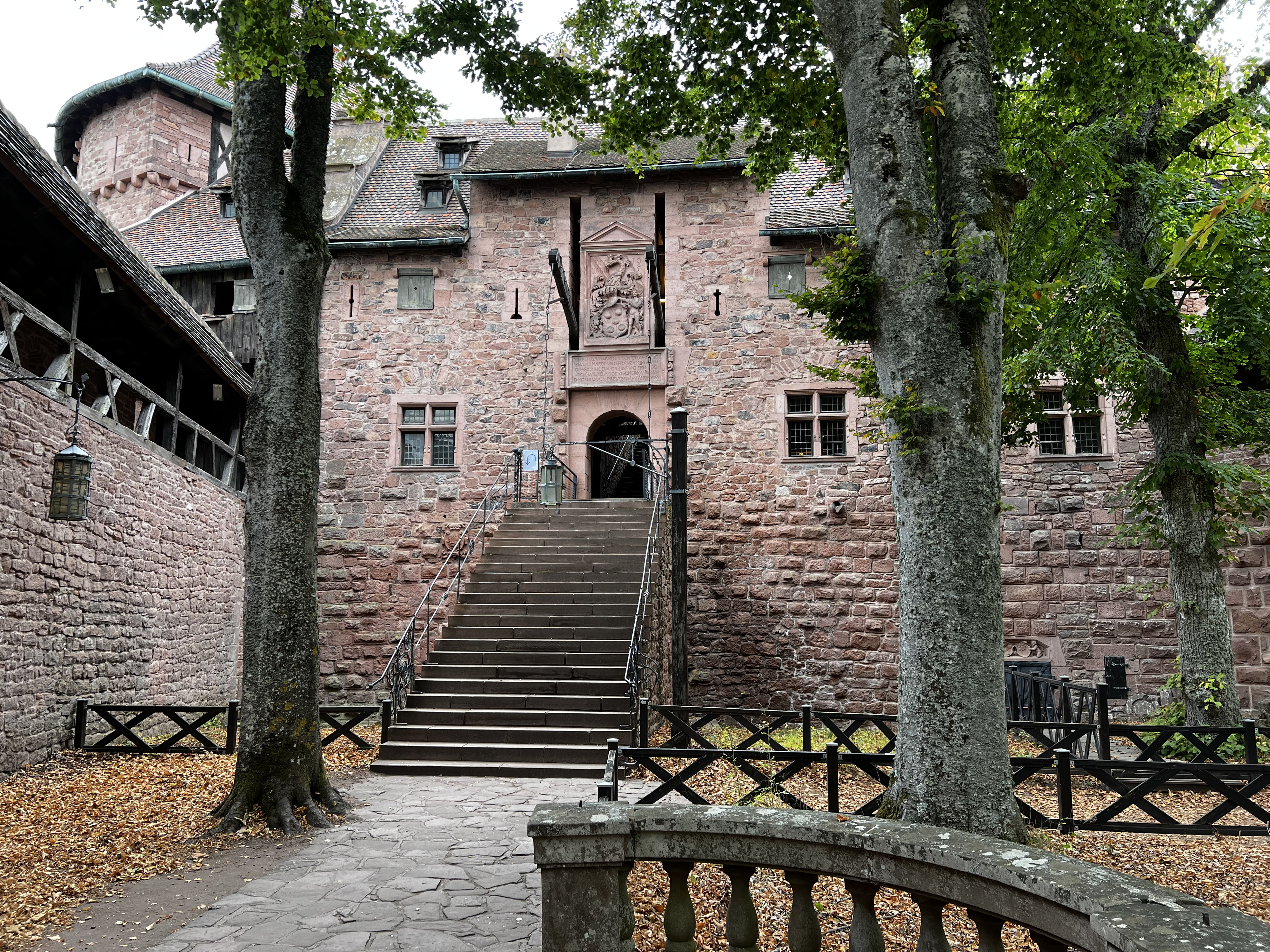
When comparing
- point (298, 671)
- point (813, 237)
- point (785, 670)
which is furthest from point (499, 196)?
point (298, 671)

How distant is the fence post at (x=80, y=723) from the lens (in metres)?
9.77

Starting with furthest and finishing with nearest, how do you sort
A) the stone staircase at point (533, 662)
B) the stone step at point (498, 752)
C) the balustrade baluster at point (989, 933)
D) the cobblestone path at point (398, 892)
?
the stone staircase at point (533, 662) < the stone step at point (498, 752) < the cobblestone path at point (398, 892) < the balustrade baluster at point (989, 933)

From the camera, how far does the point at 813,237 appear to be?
50.5 feet

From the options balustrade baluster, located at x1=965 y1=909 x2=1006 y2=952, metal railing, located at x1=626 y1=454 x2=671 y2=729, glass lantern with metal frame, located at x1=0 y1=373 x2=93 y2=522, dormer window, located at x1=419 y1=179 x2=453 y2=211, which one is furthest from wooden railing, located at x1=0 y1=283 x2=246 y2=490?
balustrade baluster, located at x1=965 y1=909 x2=1006 y2=952

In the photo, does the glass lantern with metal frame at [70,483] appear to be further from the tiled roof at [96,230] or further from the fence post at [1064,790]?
the fence post at [1064,790]

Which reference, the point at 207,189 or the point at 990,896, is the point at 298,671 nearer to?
the point at 990,896

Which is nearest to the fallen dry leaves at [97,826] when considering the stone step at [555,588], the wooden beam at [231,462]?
the stone step at [555,588]

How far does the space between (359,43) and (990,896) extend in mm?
7849

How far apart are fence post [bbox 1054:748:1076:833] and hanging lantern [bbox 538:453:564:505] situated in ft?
30.5

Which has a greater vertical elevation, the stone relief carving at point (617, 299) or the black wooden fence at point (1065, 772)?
the stone relief carving at point (617, 299)

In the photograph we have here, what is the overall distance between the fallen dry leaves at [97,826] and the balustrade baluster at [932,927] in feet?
14.3

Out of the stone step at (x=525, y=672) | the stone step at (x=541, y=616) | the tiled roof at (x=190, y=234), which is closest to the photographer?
the stone step at (x=525, y=672)

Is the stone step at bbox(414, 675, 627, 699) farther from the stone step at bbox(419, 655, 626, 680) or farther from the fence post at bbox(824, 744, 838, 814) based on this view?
the fence post at bbox(824, 744, 838, 814)

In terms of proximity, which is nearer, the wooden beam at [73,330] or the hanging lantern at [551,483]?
the wooden beam at [73,330]
